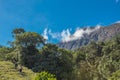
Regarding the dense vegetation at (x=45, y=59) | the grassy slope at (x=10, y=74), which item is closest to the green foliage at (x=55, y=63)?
the dense vegetation at (x=45, y=59)

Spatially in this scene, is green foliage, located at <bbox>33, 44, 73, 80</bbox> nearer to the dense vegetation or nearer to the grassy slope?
the dense vegetation

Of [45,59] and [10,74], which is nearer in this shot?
[10,74]

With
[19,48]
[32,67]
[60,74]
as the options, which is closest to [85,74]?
[60,74]

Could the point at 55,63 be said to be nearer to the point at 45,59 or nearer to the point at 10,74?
the point at 45,59

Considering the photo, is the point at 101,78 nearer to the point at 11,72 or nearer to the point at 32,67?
the point at 32,67

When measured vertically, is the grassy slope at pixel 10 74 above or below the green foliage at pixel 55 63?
below

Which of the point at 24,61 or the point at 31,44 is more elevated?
the point at 31,44

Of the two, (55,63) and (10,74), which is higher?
(55,63)

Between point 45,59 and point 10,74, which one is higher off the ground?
point 45,59

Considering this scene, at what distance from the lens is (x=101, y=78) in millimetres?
72125

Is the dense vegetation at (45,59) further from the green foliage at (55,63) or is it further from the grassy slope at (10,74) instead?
the grassy slope at (10,74)

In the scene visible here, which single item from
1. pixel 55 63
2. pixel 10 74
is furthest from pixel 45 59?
pixel 10 74

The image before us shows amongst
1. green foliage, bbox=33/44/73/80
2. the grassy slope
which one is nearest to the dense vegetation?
green foliage, bbox=33/44/73/80

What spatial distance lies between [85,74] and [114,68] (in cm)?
2130
